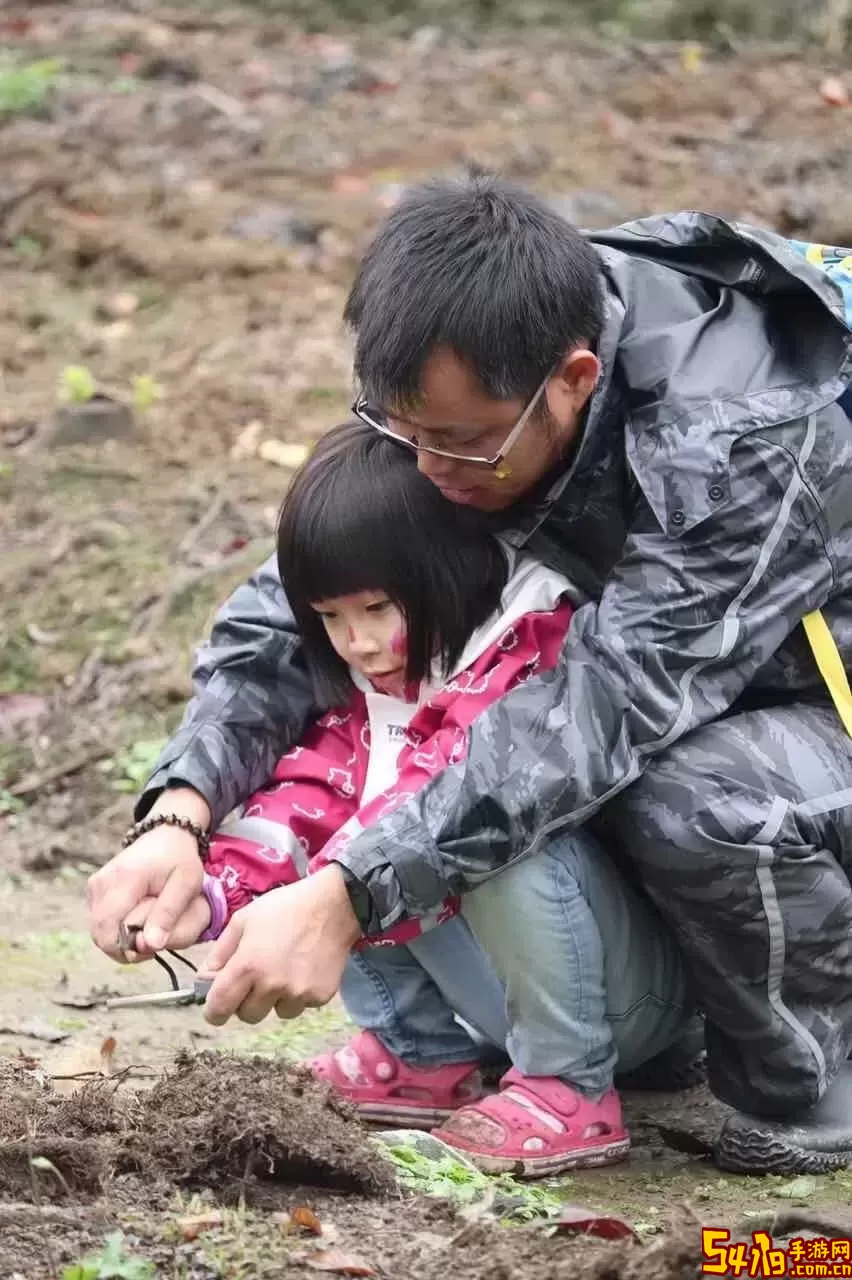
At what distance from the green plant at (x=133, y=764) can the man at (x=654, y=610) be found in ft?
6.16

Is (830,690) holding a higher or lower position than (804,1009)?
higher

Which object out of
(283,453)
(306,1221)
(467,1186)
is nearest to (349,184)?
(283,453)

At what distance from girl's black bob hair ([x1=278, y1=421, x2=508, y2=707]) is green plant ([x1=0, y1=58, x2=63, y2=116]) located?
8.54 m

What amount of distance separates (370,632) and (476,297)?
575 millimetres

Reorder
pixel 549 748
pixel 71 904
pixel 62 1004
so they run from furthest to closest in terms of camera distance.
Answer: pixel 71 904, pixel 62 1004, pixel 549 748

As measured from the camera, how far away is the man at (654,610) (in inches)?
110

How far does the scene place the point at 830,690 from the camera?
3.02m

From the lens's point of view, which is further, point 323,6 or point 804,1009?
point 323,6

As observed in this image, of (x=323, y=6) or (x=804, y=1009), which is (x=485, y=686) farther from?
(x=323, y=6)

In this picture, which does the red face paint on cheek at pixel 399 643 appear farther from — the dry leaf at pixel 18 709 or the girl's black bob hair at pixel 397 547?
the dry leaf at pixel 18 709

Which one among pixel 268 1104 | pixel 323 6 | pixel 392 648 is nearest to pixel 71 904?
pixel 392 648

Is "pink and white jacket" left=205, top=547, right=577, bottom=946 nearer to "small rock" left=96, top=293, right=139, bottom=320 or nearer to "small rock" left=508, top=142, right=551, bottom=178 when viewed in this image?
"small rock" left=96, top=293, right=139, bottom=320

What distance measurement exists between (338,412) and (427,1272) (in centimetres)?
483

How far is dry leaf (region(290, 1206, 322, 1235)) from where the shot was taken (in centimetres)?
239
